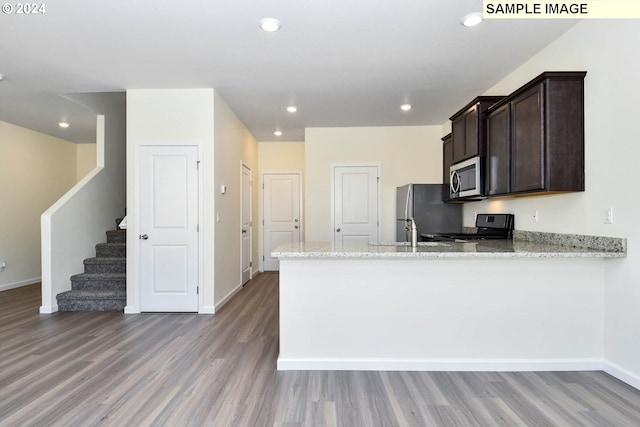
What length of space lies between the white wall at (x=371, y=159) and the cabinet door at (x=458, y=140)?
4.64 ft

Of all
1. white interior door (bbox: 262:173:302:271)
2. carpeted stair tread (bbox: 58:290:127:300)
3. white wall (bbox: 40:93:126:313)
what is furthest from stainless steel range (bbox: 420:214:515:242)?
white wall (bbox: 40:93:126:313)

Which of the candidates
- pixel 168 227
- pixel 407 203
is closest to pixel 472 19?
pixel 407 203

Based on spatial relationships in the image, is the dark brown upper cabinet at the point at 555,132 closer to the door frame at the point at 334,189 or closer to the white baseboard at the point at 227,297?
the door frame at the point at 334,189

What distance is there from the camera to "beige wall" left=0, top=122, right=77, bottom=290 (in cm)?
520

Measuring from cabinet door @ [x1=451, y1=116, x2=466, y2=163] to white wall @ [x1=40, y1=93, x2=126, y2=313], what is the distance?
4.73 m

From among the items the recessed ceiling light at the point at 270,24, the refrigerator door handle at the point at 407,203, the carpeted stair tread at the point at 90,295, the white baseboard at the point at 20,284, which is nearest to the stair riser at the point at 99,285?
the carpeted stair tread at the point at 90,295

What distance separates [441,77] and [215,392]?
11.5 ft

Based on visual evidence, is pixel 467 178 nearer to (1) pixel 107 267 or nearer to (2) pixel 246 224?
(2) pixel 246 224

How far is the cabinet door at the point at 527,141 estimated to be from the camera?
2498mm

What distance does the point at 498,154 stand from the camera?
3088 millimetres

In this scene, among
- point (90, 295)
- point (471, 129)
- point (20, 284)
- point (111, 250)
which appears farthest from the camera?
point (20, 284)

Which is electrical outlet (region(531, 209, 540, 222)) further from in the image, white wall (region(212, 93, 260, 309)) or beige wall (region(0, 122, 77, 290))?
beige wall (region(0, 122, 77, 290))

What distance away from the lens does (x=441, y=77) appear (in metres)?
3.50

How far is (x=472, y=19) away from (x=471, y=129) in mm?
1304
